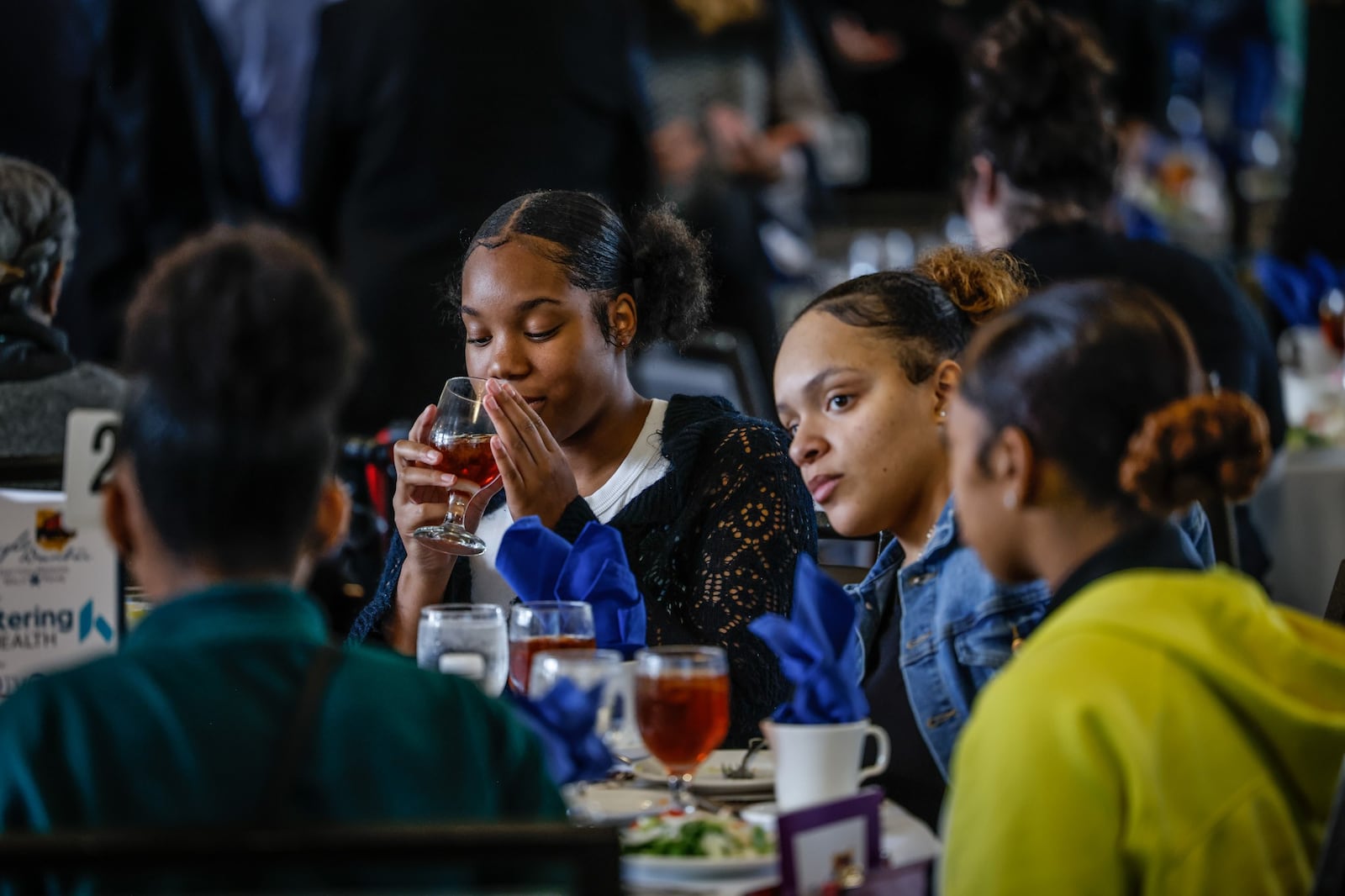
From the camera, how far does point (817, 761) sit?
1375 mm

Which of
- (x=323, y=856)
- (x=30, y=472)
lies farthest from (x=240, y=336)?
(x=30, y=472)

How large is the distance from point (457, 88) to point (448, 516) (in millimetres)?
2236

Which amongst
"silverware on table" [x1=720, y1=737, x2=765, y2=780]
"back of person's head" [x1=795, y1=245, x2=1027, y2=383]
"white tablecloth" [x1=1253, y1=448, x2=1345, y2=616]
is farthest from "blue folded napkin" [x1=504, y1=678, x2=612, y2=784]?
"white tablecloth" [x1=1253, y1=448, x2=1345, y2=616]

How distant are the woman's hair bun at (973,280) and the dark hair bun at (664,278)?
1.17 ft

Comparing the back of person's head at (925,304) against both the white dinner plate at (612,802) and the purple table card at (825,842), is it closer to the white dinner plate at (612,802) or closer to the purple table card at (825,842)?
the white dinner plate at (612,802)

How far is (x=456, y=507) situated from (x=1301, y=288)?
3879 millimetres

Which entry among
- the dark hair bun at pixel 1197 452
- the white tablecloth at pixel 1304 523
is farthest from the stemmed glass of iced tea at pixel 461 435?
the white tablecloth at pixel 1304 523

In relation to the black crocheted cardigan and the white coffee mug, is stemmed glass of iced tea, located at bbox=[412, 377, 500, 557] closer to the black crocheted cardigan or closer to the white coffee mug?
the black crocheted cardigan

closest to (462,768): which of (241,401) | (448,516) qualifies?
(241,401)

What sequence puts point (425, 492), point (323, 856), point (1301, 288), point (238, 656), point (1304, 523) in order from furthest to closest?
point (1301, 288) → point (1304, 523) → point (425, 492) → point (238, 656) → point (323, 856)

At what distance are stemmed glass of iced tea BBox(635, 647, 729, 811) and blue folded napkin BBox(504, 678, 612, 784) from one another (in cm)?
12

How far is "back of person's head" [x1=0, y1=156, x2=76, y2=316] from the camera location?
107 inches

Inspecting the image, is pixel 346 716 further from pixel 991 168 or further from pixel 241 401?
pixel 991 168

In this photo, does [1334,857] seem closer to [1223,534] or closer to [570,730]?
[570,730]
